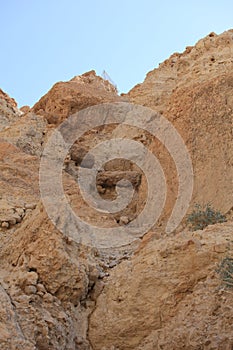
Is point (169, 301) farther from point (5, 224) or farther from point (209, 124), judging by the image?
point (209, 124)

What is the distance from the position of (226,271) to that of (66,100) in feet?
→ 34.4

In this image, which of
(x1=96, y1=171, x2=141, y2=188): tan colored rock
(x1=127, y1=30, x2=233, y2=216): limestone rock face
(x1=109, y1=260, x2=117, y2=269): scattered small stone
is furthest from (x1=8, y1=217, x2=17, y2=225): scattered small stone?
(x1=96, y1=171, x2=141, y2=188): tan colored rock

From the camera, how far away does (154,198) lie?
30.0ft

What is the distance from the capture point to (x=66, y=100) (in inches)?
565

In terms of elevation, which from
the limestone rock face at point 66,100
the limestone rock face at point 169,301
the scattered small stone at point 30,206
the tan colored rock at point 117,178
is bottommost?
the limestone rock face at point 169,301

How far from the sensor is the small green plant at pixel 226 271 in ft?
15.3

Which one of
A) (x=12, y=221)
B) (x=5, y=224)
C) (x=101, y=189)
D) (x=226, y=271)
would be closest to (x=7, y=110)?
(x=101, y=189)

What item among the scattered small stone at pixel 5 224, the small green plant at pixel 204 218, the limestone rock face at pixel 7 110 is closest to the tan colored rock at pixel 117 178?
the small green plant at pixel 204 218

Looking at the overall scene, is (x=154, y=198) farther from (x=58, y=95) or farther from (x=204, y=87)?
(x=58, y=95)

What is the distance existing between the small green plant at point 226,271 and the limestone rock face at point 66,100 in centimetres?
964

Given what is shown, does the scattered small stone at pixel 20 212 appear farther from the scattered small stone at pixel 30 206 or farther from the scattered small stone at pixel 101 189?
the scattered small stone at pixel 101 189

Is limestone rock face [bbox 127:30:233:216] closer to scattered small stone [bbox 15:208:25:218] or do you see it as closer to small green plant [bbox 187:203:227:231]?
small green plant [bbox 187:203:227:231]

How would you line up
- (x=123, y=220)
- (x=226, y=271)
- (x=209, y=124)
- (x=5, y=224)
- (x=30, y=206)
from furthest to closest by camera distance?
(x=209, y=124) → (x=123, y=220) → (x=30, y=206) → (x=5, y=224) → (x=226, y=271)

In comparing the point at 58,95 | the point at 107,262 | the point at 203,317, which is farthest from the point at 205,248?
the point at 58,95
